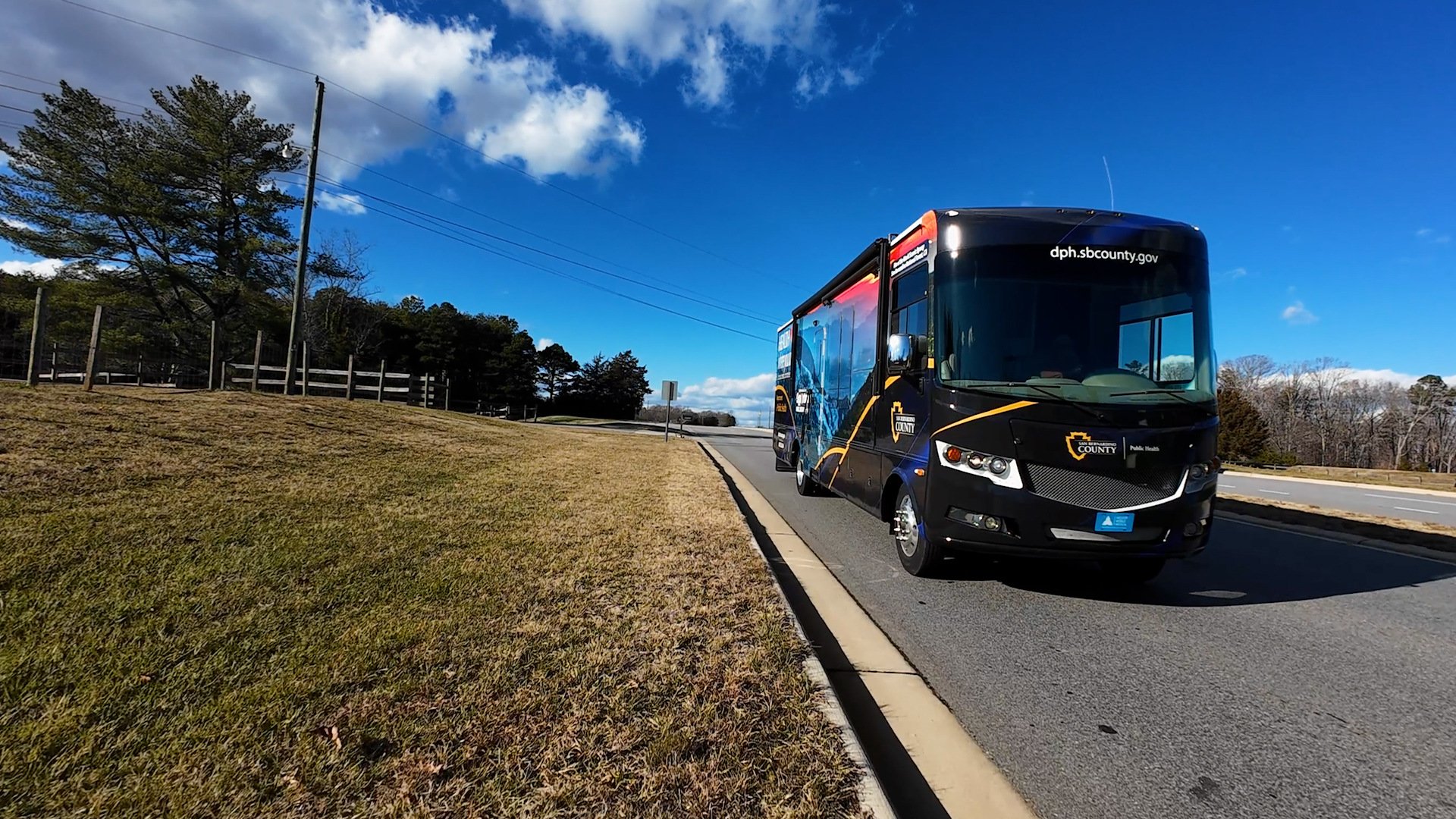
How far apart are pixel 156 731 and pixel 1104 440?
17.2ft

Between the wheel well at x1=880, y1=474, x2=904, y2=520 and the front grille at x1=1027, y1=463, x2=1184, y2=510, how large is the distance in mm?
1562

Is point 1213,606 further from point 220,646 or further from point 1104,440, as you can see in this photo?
point 220,646

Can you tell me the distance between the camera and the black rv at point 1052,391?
13.9 feet

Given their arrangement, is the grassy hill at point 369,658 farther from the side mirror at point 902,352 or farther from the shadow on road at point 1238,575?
the shadow on road at point 1238,575

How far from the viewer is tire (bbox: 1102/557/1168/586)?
5.15 meters

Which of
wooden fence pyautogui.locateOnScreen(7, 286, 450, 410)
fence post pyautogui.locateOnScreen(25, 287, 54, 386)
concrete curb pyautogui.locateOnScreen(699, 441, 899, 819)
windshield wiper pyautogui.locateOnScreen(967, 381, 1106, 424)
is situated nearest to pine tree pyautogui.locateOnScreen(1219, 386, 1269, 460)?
windshield wiper pyautogui.locateOnScreen(967, 381, 1106, 424)

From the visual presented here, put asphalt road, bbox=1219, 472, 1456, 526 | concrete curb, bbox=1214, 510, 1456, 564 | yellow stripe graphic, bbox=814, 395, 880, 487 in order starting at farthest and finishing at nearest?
asphalt road, bbox=1219, 472, 1456, 526, concrete curb, bbox=1214, 510, 1456, 564, yellow stripe graphic, bbox=814, 395, 880, 487

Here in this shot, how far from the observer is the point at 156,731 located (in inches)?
82.7

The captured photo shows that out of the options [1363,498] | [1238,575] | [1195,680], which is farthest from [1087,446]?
[1363,498]

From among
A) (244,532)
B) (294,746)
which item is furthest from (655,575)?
(244,532)

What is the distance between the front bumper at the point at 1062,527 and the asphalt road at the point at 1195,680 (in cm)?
52

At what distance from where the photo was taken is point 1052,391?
4.33 metres

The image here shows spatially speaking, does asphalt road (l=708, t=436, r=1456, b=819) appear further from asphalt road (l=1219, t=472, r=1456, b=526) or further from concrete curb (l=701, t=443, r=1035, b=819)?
asphalt road (l=1219, t=472, r=1456, b=526)

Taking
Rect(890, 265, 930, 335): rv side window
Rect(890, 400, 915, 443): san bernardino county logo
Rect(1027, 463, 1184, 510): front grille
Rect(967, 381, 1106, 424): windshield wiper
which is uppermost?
Rect(890, 265, 930, 335): rv side window
